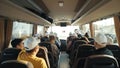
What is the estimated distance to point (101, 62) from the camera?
203cm

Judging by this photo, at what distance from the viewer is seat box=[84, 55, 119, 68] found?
1.97 meters

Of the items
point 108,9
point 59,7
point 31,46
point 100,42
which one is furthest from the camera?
Result: point 59,7

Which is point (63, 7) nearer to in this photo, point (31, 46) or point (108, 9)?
point (108, 9)

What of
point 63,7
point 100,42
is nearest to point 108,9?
point 100,42

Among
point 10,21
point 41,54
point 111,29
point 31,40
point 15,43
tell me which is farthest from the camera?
point 111,29

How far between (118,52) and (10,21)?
352 centimetres

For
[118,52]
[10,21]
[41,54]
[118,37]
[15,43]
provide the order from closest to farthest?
[41,54]
[118,52]
[15,43]
[118,37]
[10,21]

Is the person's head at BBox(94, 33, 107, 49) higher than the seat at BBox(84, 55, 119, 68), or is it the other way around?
the person's head at BBox(94, 33, 107, 49)

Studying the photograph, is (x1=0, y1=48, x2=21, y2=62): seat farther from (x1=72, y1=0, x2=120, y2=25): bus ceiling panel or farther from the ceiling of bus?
(x1=72, y1=0, x2=120, y2=25): bus ceiling panel

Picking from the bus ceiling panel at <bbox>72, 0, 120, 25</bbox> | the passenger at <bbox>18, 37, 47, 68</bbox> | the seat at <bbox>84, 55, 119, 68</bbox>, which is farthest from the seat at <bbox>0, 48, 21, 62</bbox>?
the bus ceiling panel at <bbox>72, 0, 120, 25</bbox>

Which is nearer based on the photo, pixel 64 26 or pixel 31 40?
pixel 31 40

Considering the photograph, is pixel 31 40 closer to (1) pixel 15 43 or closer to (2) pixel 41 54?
(2) pixel 41 54

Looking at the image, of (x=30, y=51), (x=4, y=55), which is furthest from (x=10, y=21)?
(x=30, y=51)

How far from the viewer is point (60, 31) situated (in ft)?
47.6
